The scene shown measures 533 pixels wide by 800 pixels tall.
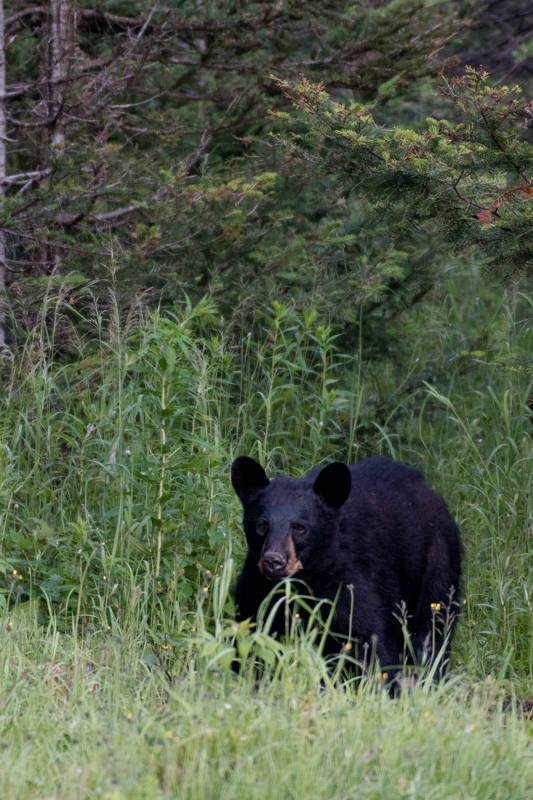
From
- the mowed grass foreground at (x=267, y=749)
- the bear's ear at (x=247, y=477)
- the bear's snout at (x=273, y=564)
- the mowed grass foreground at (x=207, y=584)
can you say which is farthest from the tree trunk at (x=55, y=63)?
the mowed grass foreground at (x=267, y=749)

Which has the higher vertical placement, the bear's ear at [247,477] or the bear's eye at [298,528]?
the bear's ear at [247,477]

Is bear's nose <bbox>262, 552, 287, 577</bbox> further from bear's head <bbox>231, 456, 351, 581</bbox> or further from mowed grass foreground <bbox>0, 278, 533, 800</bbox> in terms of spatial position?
mowed grass foreground <bbox>0, 278, 533, 800</bbox>

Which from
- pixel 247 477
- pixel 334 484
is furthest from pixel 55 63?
pixel 334 484

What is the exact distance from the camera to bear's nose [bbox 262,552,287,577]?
3.91 m

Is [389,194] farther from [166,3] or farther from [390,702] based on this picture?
[166,3]

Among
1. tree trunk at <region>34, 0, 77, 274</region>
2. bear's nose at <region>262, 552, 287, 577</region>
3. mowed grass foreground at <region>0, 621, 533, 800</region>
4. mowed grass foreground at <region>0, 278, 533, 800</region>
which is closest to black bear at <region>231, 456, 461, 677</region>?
bear's nose at <region>262, 552, 287, 577</region>

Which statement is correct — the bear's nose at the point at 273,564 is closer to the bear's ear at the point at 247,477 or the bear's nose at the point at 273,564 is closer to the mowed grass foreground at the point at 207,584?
the mowed grass foreground at the point at 207,584

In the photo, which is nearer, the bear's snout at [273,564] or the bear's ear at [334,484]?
the bear's snout at [273,564]

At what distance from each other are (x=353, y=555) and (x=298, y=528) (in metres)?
0.34

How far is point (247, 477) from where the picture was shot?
14.3 ft

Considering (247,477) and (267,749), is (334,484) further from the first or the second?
(267,749)

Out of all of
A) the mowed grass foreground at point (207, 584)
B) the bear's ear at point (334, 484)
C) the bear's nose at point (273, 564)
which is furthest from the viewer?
the bear's ear at point (334, 484)

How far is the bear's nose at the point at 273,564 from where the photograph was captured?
12.8ft

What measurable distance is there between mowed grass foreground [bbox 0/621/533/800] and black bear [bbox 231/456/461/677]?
0.75 meters
